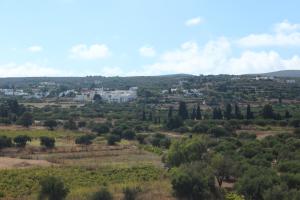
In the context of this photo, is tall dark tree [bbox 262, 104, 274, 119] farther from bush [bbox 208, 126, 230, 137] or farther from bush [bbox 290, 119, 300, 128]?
bush [bbox 208, 126, 230, 137]

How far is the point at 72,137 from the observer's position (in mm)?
74312

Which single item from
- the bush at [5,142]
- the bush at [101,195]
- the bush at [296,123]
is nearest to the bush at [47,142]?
the bush at [5,142]

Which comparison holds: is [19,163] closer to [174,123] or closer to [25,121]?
[25,121]

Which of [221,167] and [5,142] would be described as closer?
[221,167]

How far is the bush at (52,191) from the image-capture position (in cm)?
3322

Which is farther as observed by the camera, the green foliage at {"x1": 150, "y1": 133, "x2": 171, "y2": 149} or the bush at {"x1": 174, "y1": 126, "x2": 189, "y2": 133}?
the bush at {"x1": 174, "y1": 126, "x2": 189, "y2": 133}

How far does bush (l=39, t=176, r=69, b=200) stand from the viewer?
33.2 m

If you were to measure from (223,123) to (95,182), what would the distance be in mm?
46748

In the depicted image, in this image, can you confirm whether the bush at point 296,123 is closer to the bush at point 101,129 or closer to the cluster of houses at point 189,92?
the bush at point 101,129

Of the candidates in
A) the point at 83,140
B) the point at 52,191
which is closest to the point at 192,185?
the point at 52,191

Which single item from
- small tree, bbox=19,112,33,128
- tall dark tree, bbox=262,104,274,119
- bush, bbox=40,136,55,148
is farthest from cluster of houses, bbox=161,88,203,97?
bush, bbox=40,136,55,148

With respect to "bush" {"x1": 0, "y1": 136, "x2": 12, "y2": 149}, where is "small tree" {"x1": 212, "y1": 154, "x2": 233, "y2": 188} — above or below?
above

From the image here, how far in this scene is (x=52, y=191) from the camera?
3322 centimetres

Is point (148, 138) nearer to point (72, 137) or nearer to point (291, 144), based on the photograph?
point (72, 137)
